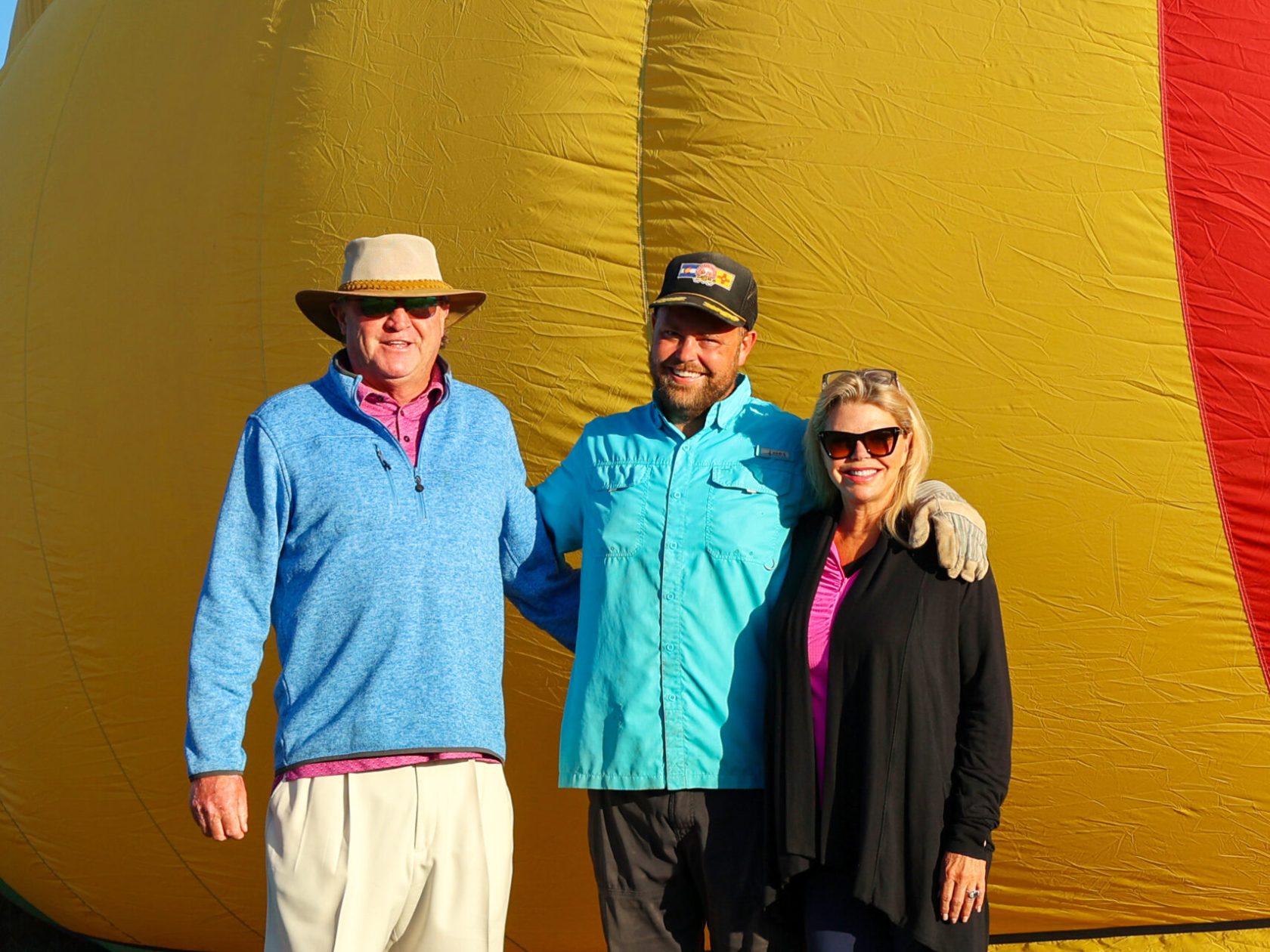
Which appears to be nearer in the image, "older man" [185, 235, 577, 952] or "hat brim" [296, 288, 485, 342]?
"older man" [185, 235, 577, 952]

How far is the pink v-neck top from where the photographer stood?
2.64 meters

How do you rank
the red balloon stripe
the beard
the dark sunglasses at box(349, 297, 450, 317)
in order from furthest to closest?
the red balloon stripe → the beard → the dark sunglasses at box(349, 297, 450, 317)

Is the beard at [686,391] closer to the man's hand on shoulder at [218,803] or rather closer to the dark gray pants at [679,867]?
the dark gray pants at [679,867]

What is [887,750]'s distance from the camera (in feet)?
8.43

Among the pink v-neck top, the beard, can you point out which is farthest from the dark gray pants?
the beard

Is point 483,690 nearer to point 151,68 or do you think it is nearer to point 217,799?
point 217,799

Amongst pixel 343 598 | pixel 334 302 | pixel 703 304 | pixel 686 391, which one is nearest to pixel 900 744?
pixel 686 391

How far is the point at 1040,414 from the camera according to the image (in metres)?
3.27

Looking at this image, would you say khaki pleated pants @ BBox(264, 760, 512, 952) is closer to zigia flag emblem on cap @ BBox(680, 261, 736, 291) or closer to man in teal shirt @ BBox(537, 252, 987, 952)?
man in teal shirt @ BBox(537, 252, 987, 952)

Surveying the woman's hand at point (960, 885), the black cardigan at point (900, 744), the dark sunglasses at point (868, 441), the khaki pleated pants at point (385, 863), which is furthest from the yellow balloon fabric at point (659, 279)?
the khaki pleated pants at point (385, 863)

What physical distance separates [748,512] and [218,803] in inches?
43.0

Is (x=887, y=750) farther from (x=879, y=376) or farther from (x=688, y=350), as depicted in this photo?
(x=688, y=350)

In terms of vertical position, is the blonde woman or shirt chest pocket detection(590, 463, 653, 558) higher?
shirt chest pocket detection(590, 463, 653, 558)

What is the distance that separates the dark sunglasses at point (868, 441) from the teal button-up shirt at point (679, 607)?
173mm
